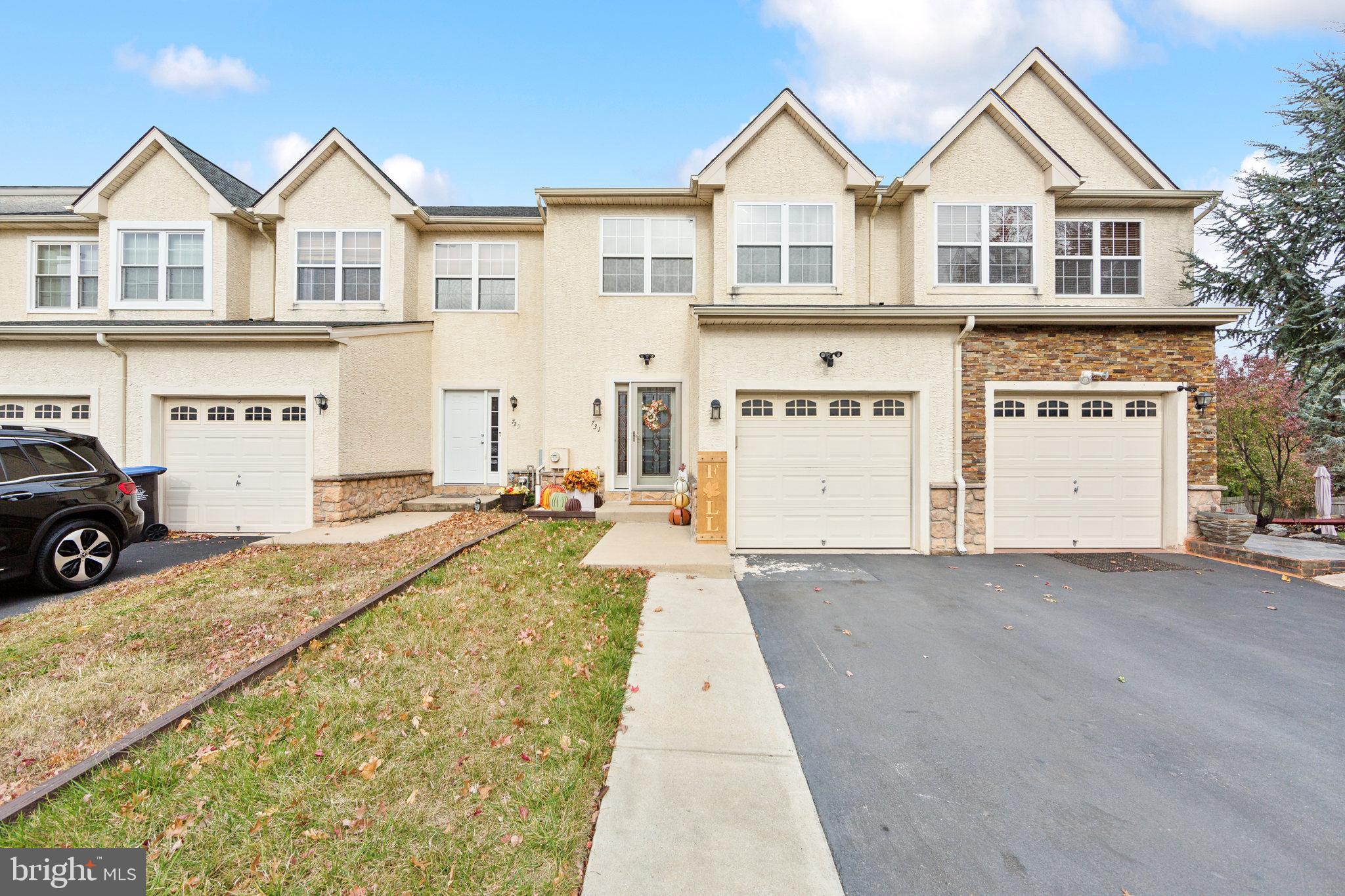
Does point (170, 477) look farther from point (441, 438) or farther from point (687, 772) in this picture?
point (687, 772)

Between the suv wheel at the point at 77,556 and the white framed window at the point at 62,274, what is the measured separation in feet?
29.9

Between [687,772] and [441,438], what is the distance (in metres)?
11.3

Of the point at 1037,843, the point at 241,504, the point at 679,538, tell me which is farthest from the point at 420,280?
the point at 1037,843

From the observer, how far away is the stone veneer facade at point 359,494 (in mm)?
10266

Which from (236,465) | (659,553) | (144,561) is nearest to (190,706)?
(659,553)

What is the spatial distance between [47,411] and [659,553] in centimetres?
1178

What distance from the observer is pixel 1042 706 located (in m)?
3.94

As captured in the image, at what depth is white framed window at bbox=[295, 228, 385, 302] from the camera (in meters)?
12.3

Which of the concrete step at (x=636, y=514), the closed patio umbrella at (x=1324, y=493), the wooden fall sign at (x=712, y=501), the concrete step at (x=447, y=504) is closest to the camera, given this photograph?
the wooden fall sign at (x=712, y=501)

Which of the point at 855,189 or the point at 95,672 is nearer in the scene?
the point at 95,672

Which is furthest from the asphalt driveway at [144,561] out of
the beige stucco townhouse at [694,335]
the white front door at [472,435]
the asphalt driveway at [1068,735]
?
the asphalt driveway at [1068,735]

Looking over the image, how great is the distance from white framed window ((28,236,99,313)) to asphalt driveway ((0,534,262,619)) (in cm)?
721

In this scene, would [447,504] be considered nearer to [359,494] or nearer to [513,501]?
[513,501]

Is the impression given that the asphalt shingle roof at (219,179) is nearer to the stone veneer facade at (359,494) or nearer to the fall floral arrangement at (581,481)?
the stone veneer facade at (359,494)
